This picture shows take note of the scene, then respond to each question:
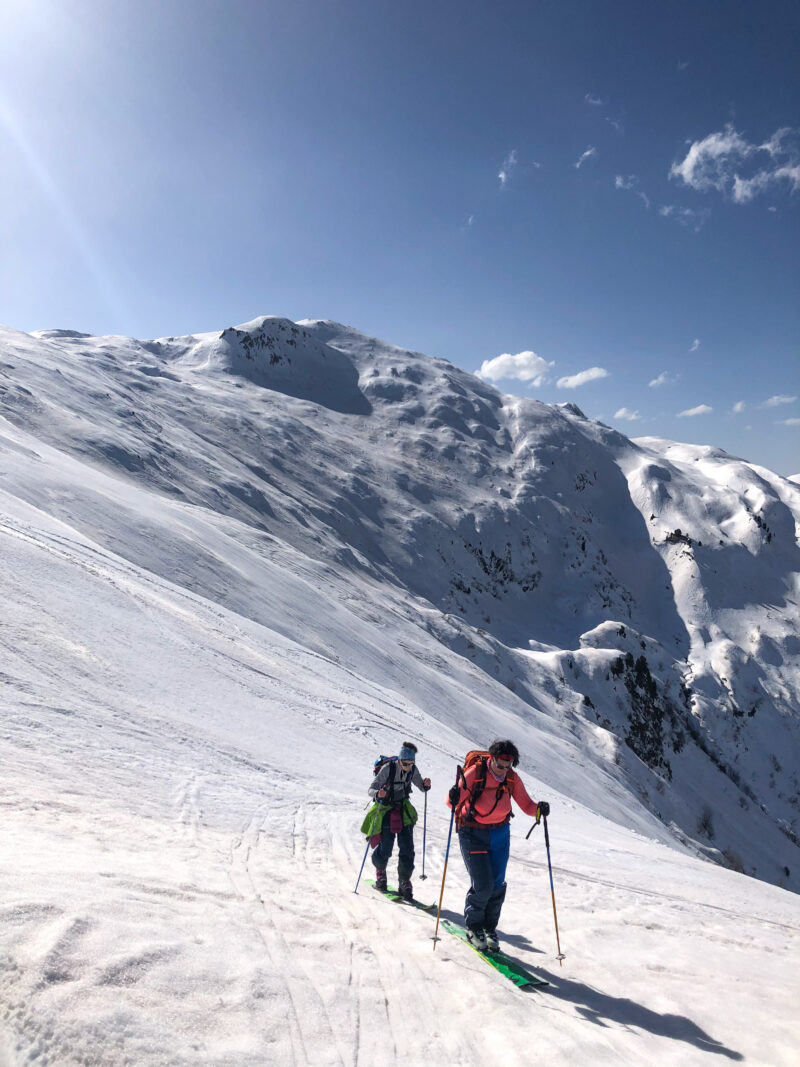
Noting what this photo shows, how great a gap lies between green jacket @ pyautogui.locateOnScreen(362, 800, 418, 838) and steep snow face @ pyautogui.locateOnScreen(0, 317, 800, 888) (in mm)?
16777

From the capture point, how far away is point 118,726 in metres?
9.79

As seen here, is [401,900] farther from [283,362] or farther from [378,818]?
[283,362]

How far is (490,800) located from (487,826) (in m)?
0.27

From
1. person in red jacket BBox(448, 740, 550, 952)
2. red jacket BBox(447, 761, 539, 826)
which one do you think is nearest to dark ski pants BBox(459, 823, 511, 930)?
person in red jacket BBox(448, 740, 550, 952)

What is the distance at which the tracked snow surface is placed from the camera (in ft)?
13.5

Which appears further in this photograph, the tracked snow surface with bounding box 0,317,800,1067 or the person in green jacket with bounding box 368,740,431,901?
the person in green jacket with bounding box 368,740,431,901

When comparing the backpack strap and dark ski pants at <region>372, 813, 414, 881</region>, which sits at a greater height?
the backpack strap

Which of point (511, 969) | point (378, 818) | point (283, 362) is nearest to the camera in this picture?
point (511, 969)

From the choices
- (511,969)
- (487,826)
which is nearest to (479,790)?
(487,826)

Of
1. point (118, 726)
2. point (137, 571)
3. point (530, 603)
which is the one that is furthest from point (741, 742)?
point (118, 726)

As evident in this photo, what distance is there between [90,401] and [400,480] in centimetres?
3669

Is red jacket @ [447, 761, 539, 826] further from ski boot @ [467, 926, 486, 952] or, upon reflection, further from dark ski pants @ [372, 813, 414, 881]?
dark ski pants @ [372, 813, 414, 881]

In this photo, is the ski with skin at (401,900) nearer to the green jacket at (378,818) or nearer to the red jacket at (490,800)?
the green jacket at (378,818)

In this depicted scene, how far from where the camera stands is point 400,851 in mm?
7926
